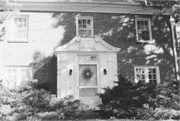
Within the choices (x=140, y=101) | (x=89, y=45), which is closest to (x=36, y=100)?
(x=140, y=101)

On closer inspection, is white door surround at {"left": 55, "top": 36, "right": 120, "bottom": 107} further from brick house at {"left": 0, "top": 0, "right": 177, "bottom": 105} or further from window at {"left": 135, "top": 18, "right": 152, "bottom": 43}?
window at {"left": 135, "top": 18, "right": 152, "bottom": 43}

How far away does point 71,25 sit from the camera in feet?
51.0

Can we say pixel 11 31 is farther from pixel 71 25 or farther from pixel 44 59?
pixel 71 25

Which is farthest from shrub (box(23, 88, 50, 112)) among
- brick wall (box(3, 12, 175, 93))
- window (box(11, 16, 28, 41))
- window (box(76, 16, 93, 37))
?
window (box(76, 16, 93, 37))

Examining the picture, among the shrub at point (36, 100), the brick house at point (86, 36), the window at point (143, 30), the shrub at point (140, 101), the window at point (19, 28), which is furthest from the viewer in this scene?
the window at point (143, 30)

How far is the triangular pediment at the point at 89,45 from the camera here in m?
14.1

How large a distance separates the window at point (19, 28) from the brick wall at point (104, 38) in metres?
0.38

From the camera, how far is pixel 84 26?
15844mm

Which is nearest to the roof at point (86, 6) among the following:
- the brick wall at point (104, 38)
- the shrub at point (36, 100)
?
the brick wall at point (104, 38)

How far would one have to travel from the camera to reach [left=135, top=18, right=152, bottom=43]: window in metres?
16.4

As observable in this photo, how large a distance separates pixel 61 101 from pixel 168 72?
8.17 meters

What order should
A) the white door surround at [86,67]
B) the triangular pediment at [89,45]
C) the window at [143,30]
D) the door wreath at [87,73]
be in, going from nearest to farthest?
1. the white door surround at [86,67]
2. the triangular pediment at [89,45]
3. the door wreath at [87,73]
4. the window at [143,30]

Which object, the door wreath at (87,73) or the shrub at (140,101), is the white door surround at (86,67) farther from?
the shrub at (140,101)

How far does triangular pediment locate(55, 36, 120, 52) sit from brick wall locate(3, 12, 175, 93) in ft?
4.22
